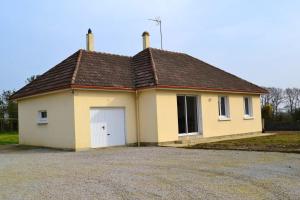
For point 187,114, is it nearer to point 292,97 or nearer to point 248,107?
point 248,107

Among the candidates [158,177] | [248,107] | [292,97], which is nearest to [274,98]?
[292,97]

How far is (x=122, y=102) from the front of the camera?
1970 centimetres

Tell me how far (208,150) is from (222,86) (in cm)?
821

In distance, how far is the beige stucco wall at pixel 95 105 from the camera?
708 inches

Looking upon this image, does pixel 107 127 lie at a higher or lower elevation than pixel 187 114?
lower

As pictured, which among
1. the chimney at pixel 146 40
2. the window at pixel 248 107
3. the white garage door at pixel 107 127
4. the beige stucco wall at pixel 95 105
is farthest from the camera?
the window at pixel 248 107

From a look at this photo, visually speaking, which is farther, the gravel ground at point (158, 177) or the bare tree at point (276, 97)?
the bare tree at point (276, 97)

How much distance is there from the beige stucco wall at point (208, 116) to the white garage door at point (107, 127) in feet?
6.41

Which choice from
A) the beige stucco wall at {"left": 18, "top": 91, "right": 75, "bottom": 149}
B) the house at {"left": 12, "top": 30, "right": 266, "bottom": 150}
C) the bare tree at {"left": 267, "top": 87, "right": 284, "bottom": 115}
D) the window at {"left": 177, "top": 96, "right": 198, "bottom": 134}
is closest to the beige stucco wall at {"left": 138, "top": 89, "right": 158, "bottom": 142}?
the house at {"left": 12, "top": 30, "right": 266, "bottom": 150}

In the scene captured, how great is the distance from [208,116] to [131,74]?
4941 millimetres

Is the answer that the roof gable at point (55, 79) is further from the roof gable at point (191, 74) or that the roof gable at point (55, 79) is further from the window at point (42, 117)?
the roof gable at point (191, 74)

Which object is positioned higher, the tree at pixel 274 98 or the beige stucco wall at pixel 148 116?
the tree at pixel 274 98

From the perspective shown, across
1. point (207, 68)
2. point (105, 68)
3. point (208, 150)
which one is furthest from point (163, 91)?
point (207, 68)

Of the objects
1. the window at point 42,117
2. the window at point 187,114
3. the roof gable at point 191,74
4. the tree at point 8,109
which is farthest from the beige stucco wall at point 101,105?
the tree at point 8,109
